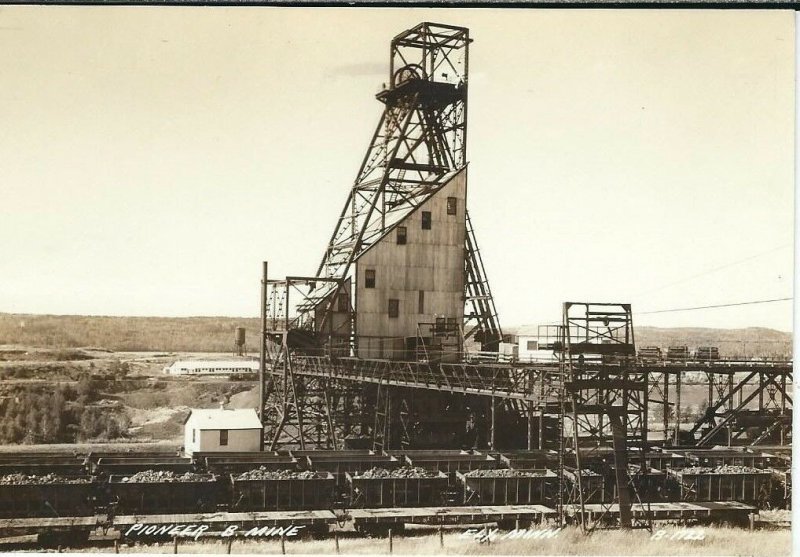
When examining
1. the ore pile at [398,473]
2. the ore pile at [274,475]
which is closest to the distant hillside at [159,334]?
the ore pile at [274,475]

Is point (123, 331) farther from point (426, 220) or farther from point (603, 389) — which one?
point (603, 389)

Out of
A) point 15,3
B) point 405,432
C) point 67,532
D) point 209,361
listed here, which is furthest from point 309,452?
point 209,361

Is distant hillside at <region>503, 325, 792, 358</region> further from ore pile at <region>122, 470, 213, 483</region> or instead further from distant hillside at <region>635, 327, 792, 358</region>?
ore pile at <region>122, 470, 213, 483</region>

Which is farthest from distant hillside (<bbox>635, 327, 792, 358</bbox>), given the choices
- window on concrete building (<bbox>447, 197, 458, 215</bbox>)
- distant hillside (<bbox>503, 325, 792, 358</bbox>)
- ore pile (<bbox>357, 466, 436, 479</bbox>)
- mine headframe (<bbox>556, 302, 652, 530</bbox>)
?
ore pile (<bbox>357, 466, 436, 479</bbox>)

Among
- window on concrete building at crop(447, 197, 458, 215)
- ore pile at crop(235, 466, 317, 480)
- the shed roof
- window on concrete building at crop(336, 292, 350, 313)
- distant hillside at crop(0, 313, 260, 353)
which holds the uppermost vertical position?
window on concrete building at crop(447, 197, 458, 215)

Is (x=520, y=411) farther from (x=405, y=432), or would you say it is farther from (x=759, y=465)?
(x=759, y=465)
